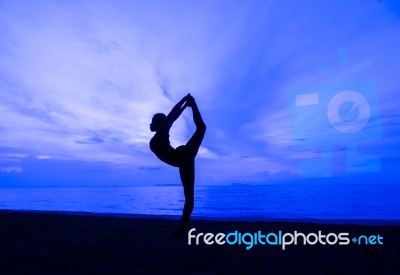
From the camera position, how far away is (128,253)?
11.2 feet

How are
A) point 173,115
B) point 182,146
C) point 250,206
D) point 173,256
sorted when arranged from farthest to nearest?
1. point 250,206
2. point 182,146
3. point 173,115
4. point 173,256

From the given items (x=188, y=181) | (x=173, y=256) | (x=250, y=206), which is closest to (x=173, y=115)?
(x=188, y=181)

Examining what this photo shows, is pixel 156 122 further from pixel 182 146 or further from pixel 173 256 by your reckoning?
pixel 173 256

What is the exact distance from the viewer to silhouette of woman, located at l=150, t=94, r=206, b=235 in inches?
160

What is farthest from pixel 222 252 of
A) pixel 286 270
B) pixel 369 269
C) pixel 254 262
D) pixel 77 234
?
pixel 77 234

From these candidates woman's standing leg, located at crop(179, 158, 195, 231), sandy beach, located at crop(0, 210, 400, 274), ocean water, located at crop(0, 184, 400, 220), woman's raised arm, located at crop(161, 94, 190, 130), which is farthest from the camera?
ocean water, located at crop(0, 184, 400, 220)

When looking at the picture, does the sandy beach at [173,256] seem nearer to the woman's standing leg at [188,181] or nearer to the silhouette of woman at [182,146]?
the woman's standing leg at [188,181]

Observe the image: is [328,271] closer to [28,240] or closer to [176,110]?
[176,110]

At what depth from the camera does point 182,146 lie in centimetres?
447

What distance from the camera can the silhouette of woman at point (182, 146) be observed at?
4.06m

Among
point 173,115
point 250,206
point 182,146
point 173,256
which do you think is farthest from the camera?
point 250,206

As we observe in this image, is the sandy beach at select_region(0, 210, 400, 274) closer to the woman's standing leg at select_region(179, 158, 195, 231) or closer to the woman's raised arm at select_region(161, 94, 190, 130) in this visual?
the woman's standing leg at select_region(179, 158, 195, 231)

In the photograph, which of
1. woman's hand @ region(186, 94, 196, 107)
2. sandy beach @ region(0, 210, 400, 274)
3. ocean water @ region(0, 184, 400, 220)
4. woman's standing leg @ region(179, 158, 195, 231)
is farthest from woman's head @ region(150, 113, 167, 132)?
ocean water @ region(0, 184, 400, 220)

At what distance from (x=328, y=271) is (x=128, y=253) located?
242cm
